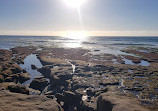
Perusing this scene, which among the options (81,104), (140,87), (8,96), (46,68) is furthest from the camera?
(46,68)

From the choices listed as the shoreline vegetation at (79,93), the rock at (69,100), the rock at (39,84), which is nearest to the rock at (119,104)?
the shoreline vegetation at (79,93)

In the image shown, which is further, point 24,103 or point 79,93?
point 79,93

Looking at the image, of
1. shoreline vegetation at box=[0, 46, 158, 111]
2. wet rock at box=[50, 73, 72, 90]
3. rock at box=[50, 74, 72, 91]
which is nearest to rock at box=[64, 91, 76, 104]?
shoreline vegetation at box=[0, 46, 158, 111]

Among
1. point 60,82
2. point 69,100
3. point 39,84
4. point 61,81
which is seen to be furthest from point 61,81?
point 69,100

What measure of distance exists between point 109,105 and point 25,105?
745cm

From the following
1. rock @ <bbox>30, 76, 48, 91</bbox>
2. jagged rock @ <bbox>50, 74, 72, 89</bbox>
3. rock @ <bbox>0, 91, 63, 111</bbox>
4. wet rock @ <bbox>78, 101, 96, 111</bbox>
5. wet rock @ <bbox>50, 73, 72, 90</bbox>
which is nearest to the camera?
rock @ <bbox>0, 91, 63, 111</bbox>

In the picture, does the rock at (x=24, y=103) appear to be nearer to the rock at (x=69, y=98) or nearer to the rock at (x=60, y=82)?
the rock at (x=69, y=98)

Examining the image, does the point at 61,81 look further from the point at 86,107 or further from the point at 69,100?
the point at 86,107

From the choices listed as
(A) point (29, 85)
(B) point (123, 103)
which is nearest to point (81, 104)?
(B) point (123, 103)

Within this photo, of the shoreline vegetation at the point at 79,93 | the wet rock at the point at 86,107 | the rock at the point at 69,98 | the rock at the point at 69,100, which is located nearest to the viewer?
the shoreline vegetation at the point at 79,93

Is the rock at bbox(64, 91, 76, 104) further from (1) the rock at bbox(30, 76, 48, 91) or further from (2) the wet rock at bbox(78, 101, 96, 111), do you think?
(1) the rock at bbox(30, 76, 48, 91)

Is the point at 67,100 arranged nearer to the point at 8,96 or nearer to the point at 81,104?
the point at 81,104

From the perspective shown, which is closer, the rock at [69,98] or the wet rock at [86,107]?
the wet rock at [86,107]

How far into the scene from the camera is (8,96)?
1301 centimetres
